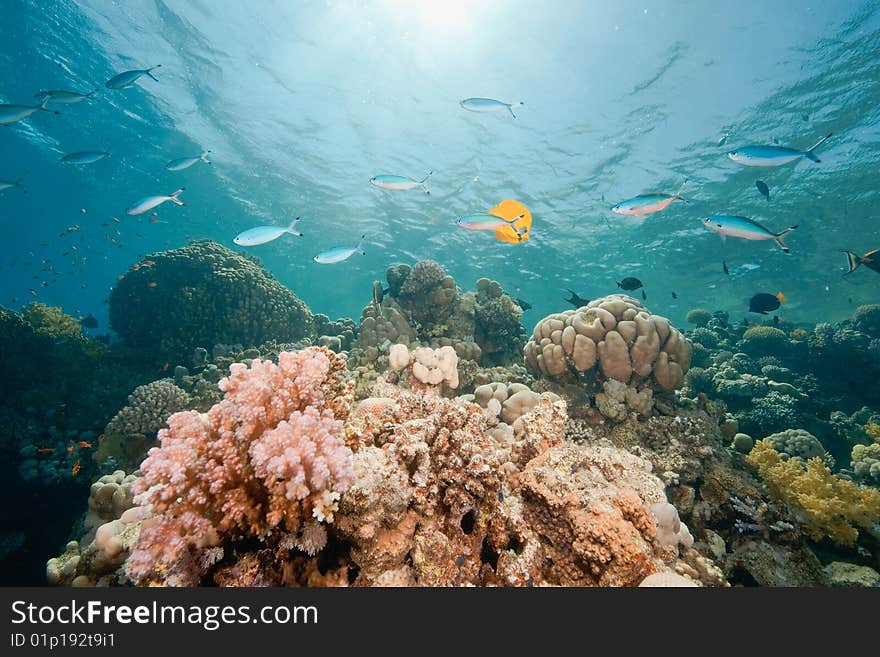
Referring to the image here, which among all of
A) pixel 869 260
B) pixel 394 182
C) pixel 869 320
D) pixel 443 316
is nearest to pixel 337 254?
pixel 394 182

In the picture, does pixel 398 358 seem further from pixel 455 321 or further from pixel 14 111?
pixel 14 111

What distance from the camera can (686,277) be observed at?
31875mm

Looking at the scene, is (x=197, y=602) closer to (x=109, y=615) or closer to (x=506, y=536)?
(x=109, y=615)

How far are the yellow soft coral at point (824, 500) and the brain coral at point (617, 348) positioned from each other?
1637 mm

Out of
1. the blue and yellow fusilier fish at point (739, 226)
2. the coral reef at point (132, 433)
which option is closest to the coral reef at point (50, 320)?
the coral reef at point (132, 433)

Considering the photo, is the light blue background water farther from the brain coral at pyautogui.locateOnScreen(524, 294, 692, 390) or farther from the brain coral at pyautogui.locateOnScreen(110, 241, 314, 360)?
the brain coral at pyautogui.locateOnScreen(524, 294, 692, 390)

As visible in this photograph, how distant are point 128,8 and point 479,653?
24813 millimetres

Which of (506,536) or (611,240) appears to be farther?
(611,240)

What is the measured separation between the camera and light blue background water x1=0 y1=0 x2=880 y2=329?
1302cm

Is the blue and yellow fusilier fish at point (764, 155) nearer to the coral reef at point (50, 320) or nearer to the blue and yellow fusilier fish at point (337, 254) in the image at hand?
the blue and yellow fusilier fish at point (337, 254)

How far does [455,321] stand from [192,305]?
7.88 meters

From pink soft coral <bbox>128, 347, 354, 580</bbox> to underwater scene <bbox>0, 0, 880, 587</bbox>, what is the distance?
0.02 m

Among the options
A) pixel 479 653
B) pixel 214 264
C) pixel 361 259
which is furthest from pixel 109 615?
pixel 361 259

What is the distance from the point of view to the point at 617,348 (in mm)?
5277
